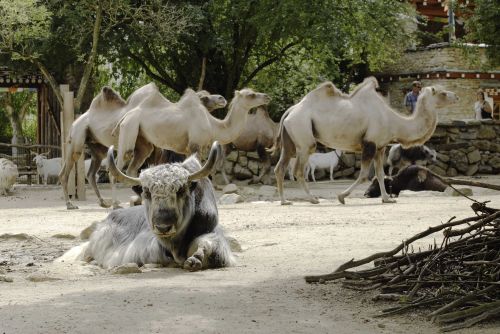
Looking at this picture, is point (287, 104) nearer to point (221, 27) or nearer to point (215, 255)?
point (221, 27)

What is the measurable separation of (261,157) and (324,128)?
8.30m

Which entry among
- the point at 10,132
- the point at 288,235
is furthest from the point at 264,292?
the point at 10,132

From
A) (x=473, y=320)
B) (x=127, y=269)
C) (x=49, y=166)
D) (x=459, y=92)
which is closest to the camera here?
(x=473, y=320)

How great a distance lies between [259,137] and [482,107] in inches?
309

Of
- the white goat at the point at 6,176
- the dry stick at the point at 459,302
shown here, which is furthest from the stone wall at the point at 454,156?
the dry stick at the point at 459,302

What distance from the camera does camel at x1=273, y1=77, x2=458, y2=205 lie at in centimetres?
1576

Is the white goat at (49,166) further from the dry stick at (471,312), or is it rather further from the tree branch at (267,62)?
the dry stick at (471,312)

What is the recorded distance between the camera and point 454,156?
85.0 feet

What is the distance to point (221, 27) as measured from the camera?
2416 centimetres

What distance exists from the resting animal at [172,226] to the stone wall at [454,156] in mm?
16985

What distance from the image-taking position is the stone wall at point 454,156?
25.3 m

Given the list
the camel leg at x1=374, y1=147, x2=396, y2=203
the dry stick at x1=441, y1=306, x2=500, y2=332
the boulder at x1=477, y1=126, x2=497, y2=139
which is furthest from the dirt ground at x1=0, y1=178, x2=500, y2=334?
the boulder at x1=477, y1=126, x2=497, y2=139

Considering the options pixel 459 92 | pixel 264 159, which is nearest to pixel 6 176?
pixel 264 159

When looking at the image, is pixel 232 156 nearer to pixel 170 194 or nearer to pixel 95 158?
pixel 95 158
